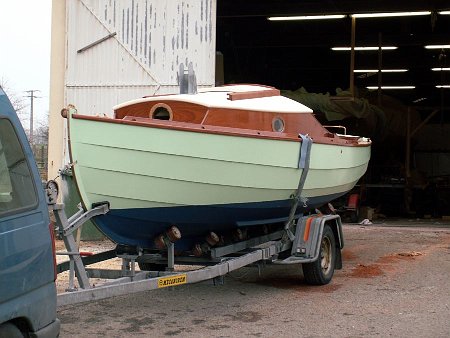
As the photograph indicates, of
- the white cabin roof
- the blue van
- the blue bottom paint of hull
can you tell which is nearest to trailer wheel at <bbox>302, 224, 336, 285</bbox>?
the blue bottom paint of hull

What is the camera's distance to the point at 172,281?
5969 mm

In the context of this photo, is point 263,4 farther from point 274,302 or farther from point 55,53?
point 274,302

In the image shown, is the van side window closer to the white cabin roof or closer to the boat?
the boat

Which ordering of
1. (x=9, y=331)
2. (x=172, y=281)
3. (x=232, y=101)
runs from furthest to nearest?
(x=232, y=101) < (x=172, y=281) < (x=9, y=331)

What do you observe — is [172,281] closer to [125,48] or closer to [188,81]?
[188,81]

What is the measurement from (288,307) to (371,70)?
54.0ft

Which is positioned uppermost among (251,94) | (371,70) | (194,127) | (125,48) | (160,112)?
(371,70)

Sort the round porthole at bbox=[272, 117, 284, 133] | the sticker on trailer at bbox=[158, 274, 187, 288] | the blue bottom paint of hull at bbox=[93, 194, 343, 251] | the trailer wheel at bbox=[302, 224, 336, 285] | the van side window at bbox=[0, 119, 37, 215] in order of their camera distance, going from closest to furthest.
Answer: the van side window at bbox=[0, 119, 37, 215] < the sticker on trailer at bbox=[158, 274, 187, 288] < the blue bottom paint of hull at bbox=[93, 194, 343, 251] < the round porthole at bbox=[272, 117, 284, 133] < the trailer wheel at bbox=[302, 224, 336, 285]

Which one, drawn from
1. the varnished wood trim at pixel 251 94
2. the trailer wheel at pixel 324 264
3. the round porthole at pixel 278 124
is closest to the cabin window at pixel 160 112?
A: the varnished wood trim at pixel 251 94

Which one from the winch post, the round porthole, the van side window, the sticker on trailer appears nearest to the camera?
the van side window

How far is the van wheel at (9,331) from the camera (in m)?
3.80

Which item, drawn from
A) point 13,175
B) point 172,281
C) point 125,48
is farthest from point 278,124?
point 125,48

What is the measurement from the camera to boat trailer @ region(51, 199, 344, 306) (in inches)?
217

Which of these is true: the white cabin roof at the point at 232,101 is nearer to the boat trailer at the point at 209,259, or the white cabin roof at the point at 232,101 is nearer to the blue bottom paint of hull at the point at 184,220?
the blue bottom paint of hull at the point at 184,220
